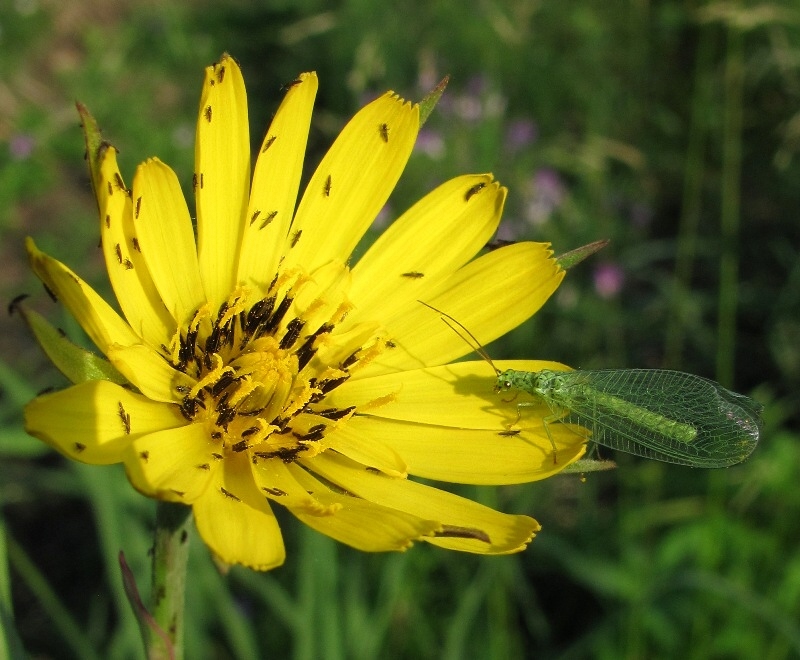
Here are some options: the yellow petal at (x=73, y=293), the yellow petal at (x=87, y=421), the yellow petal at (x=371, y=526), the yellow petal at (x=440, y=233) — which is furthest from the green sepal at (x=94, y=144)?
the yellow petal at (x=440, y=233)

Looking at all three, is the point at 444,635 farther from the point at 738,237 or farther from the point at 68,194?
the point at 68,194

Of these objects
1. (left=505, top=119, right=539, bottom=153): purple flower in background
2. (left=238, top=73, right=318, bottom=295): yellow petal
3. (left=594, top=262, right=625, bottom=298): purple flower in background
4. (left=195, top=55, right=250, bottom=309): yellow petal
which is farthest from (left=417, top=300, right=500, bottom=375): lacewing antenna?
(left=505, top=119, right=539, bottom=153): purple flower in background

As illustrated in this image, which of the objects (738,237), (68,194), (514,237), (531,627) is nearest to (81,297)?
(531,627)

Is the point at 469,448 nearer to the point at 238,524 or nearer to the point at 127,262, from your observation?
the point at 238,524

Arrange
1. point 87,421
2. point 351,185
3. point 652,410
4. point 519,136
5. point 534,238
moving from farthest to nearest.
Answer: point 519,136 < point 534,238 < point 652,410 < point 351,185 < point 87,421

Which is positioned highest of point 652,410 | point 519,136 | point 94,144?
point 94,144

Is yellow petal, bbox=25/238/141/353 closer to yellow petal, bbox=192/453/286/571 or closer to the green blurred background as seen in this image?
yellow petal, bbox=192/453/286/571

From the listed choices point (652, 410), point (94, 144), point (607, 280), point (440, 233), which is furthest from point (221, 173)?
point (607, 280)
